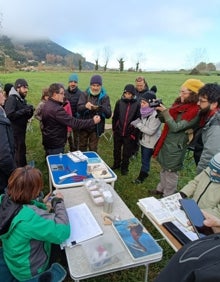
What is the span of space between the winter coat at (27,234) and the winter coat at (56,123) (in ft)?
5.88

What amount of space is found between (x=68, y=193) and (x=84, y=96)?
2.25 m

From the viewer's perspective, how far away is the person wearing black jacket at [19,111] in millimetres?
3734

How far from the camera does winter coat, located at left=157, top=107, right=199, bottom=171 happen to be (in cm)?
312

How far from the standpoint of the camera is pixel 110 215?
2.11 m

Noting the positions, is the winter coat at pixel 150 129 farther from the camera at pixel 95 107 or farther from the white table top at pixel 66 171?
the white table top at pixel 66 171

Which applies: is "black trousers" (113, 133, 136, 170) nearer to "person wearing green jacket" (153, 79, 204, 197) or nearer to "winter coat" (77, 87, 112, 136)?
"winter coat" (77, 87, 112, 136)

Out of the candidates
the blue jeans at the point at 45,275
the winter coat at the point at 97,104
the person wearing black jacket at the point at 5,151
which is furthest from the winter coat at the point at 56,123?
the blue jeans at the point at 45,275

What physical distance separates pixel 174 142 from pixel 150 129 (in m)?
0.59

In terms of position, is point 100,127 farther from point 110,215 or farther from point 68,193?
point 110,215

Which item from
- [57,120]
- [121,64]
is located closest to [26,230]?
[57,120]

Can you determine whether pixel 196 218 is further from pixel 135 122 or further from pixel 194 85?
pixel 135 122

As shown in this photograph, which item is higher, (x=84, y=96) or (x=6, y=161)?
(x=84, y=96)

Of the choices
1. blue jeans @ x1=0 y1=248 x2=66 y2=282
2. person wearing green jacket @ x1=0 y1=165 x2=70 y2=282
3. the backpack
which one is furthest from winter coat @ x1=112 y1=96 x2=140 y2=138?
the backpack

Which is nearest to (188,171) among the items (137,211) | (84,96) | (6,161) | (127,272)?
(137,211)
